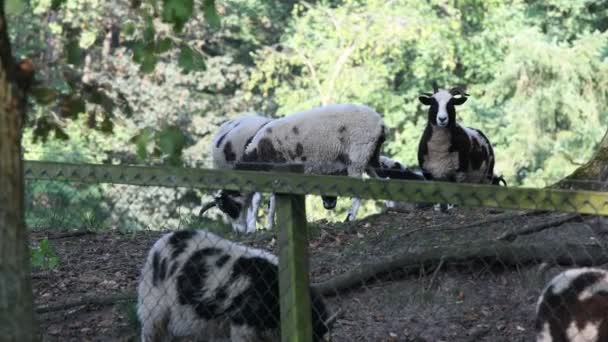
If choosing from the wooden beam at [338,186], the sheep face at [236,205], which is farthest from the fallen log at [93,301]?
the sheep face at [236,205]

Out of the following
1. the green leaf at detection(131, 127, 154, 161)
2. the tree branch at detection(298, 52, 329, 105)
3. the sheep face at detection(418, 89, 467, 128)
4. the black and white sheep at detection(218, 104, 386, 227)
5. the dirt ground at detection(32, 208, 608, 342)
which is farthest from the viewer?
the tree branch at detection(298, 52, 329, 105)

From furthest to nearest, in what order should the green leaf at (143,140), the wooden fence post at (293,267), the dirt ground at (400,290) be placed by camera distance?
the dirt ground at (400,290), the wooden fence post at (293,267), the green leaf at (143,140)

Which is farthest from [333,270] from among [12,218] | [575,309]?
[12,218]

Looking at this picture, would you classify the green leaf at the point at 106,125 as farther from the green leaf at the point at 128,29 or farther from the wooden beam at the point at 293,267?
the wooden beam at the point at 293,267

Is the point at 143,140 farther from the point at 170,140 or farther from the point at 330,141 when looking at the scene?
the point at 330,141

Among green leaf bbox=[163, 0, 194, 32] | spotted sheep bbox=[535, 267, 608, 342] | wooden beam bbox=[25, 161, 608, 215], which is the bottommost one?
spotted sheep bbox=[535, 267, 608, 342]

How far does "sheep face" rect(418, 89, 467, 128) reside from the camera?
1325cm

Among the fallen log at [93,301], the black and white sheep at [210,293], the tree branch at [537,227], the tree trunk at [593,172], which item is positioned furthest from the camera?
the tree trunk at [593,172]

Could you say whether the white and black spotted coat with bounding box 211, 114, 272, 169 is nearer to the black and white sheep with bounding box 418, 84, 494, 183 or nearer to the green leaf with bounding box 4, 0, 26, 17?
the black and white sheep with bounding box 418, 84, 494, 183

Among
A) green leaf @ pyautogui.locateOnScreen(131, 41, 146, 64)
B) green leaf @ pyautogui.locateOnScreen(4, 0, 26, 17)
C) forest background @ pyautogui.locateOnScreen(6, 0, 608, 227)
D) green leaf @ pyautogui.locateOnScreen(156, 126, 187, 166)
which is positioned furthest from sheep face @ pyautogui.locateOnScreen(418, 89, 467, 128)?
forest background @ pyautogui.locateOnScreen(6, 0, 608, 227)

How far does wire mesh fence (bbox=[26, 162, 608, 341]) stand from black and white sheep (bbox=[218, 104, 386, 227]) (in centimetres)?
279

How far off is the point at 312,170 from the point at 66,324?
6.30 metres

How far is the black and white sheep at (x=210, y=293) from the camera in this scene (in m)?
6.03

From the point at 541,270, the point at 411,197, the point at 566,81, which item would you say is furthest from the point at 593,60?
the point at 411,197
